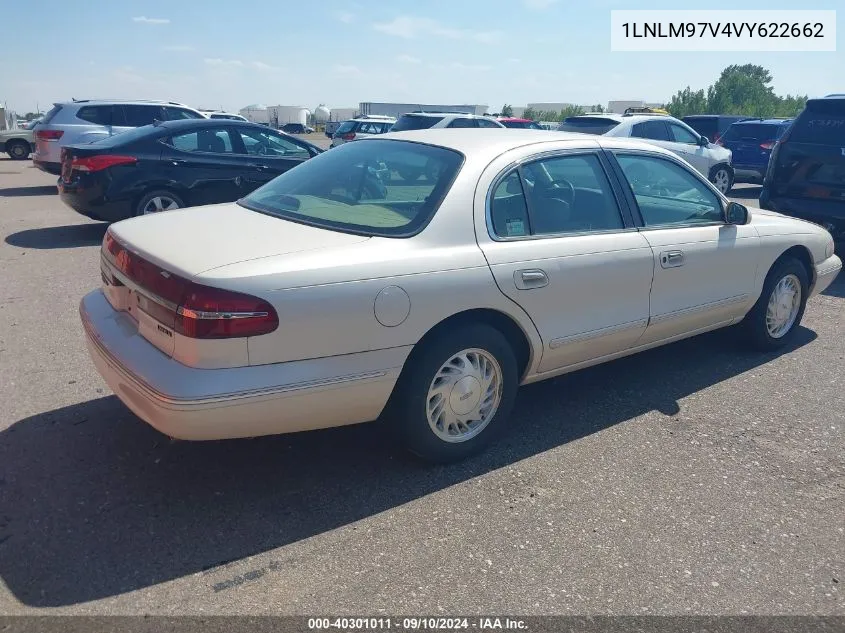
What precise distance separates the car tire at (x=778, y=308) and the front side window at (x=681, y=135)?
8.97m

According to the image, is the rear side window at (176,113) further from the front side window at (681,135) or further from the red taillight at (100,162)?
the front side window at (681,135)

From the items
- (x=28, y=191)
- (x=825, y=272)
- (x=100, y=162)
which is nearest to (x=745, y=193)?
(x=825, y=272)

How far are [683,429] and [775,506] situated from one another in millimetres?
786

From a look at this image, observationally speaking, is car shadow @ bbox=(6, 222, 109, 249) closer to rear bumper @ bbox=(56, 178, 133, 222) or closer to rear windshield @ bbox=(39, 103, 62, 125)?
rear bumper @ bbox=(56, 178, 133, 222)

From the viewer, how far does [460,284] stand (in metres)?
3.28

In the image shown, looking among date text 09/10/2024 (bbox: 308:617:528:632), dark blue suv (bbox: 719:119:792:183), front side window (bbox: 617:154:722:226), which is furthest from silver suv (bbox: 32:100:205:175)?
date text 09/10/2024 (bbox: 308:617:528:632)

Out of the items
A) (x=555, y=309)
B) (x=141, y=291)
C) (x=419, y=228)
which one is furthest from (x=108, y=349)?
(x=555, y=309)

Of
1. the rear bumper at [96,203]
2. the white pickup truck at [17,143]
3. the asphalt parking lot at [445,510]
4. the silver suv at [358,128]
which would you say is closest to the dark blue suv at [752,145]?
the silver suv at [358,128]

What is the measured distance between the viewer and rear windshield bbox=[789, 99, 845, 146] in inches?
310

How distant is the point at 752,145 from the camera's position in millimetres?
16672

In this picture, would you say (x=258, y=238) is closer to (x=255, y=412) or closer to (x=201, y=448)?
(x=255, y=412)

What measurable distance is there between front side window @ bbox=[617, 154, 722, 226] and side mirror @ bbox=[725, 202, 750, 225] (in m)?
0.06

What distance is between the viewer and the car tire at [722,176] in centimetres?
1455

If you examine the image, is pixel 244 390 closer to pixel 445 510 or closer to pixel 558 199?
pixel 445 510
